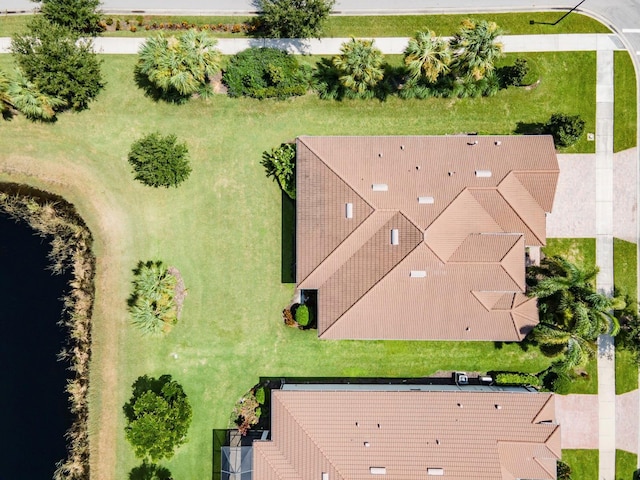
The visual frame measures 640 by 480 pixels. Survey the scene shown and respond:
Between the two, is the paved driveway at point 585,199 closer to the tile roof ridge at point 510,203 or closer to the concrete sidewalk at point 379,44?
the tile roof ridge at point 510,203

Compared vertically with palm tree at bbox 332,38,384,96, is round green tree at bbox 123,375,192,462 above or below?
below

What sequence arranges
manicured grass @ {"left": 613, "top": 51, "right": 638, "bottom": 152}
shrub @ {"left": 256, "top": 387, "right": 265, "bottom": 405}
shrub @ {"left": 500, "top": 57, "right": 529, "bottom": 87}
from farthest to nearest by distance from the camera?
manicured grass @ {"left": 613, "top": 51, "right": 638, "bottom": 152}
shrub @ {"left": 256, "top": 387, "right": 265, "bottom": 405}
shrub @ {"left": 500, "top": 57, "right": 529, "bottom": 87}

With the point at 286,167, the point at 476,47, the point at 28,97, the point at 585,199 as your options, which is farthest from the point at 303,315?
the point at 28,97

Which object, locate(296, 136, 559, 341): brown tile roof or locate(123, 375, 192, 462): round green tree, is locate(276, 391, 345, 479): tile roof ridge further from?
locate(123, 375, 192, 462): round green tree

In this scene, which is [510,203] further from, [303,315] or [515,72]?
[303,315]

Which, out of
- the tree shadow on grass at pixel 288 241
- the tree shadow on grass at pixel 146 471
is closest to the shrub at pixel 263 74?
the tree shadow on grass at pixel 288 241

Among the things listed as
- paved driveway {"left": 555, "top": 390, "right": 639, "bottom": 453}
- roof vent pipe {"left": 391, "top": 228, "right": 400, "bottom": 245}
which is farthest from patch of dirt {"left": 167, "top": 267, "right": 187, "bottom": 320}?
paved driveway {"left": 555, "top": 390, "right": 639, "bottom": 453}
